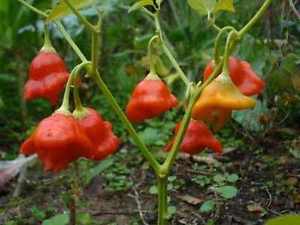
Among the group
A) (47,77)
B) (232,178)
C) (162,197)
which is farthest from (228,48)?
(232,178)

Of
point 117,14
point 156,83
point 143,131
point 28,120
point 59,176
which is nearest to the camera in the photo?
point 156,83

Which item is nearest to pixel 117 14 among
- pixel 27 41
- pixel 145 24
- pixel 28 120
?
pixel 145 24

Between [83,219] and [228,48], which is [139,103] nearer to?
[228,48]

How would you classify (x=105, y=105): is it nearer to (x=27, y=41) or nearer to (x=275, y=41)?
(x=27, y=41)

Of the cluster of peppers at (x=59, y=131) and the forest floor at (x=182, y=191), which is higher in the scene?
the cluster of peppers at (x=59, y=131)

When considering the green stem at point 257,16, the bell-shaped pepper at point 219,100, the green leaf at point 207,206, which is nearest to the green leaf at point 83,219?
the green leaf at point 207,206

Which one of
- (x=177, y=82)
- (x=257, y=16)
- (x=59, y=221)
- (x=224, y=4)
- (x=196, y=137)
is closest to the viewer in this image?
(x=257, y=16)

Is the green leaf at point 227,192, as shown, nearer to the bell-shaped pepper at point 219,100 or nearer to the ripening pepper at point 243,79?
the ripening pepper at point 243,79
